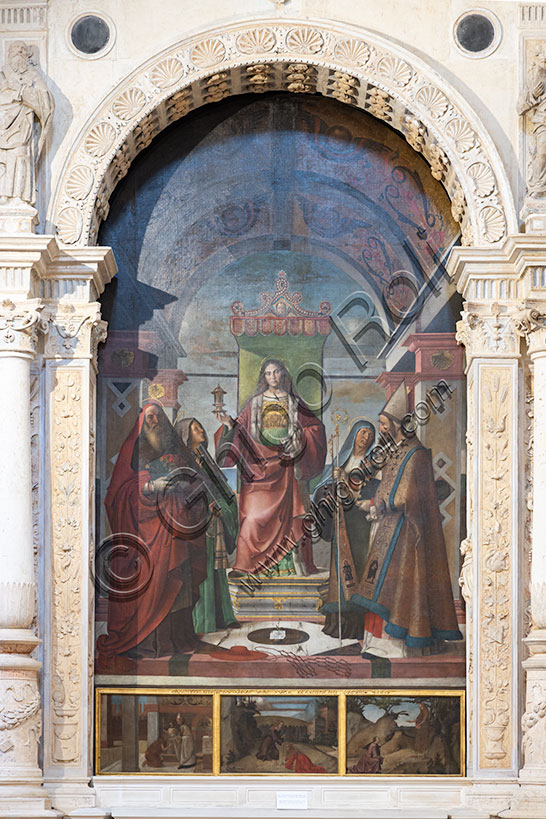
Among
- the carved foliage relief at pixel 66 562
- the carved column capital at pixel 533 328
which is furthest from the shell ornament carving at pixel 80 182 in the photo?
the carved column capital at pixel 533 328

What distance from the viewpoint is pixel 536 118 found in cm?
1244

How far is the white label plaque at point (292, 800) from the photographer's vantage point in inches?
480

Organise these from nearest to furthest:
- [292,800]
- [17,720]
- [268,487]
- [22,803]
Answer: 1. [22,803]
2. [17,720]
3. [292,800]
4. [268,487]

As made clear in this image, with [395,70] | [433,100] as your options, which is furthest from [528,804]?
[395,70]

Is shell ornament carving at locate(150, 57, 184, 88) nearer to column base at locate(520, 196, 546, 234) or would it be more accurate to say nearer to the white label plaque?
column base at locate(520, 196, 546, 234)

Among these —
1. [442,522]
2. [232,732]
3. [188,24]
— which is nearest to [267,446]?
[442,522]

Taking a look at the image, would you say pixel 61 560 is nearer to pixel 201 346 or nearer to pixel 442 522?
pixel 201 346

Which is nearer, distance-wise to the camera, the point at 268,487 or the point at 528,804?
the point at 528,804

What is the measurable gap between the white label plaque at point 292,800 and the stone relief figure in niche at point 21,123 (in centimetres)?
576

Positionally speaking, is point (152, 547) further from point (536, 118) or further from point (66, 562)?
point (536, 118)

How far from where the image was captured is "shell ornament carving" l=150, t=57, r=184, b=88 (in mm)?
12648

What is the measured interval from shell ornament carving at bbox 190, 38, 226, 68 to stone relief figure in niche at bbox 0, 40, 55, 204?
139 centimetres

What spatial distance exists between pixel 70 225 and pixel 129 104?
4.10 ft

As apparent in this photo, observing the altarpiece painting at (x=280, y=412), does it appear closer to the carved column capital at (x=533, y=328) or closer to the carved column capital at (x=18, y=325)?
the carved column capital at (x=533, y=328)
